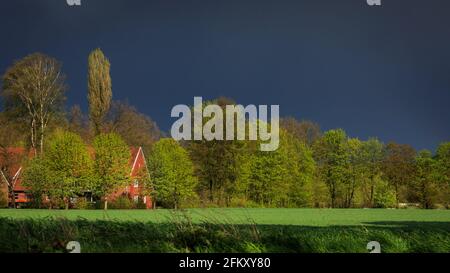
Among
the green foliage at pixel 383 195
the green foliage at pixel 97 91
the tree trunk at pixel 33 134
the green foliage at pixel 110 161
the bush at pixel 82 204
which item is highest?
the green foliage at pixel 97 91

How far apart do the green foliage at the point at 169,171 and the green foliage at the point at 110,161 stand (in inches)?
152

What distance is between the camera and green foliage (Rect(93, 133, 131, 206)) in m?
61.5

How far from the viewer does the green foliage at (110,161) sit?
61525mm

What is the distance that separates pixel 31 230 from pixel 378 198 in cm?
6849

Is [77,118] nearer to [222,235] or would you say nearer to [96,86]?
[96,86]

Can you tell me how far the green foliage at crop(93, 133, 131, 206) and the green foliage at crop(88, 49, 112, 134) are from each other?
2.95 metres

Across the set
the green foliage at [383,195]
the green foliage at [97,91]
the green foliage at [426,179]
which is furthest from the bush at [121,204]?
the green foliage at [426,179]

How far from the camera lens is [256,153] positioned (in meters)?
72.4

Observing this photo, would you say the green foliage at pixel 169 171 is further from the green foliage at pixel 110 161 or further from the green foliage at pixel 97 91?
the green foliage at pixel 97 91

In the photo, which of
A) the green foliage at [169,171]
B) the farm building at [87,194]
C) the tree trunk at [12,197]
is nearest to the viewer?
the tree trunk at [12,197]

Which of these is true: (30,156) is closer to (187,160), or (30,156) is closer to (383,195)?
(187,160)

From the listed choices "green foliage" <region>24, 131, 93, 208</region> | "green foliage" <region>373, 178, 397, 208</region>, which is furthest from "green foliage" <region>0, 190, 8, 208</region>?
"green foliage" <region>373, 178, 397, 208</region>

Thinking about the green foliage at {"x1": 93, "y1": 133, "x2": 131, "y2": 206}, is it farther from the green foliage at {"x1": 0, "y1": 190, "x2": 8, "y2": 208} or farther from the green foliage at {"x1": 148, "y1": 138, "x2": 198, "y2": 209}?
the green foliage at {"x1": 0, "y1": 190, "x2": 8, "y2": 208}
